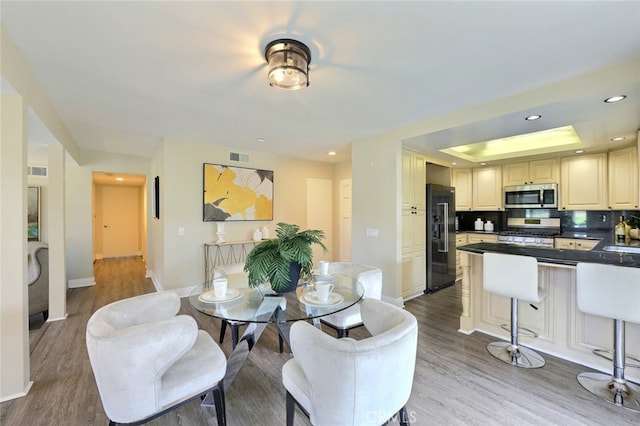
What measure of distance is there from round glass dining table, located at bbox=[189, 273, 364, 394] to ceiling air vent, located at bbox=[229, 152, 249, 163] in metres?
3.02

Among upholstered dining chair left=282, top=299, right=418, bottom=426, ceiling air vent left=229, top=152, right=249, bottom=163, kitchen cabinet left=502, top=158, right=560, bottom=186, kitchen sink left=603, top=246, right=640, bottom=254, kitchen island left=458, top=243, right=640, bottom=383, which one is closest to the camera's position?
upholstered dining chair left=282, top=299, right=418, bottom=426

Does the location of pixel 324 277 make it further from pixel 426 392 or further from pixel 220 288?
pixel 426 392

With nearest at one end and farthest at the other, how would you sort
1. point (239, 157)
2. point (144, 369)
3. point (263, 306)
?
point (144, 369)
point (263, 306)
point (239, 157)

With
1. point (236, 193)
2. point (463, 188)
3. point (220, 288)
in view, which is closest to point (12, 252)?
point (220, 288)

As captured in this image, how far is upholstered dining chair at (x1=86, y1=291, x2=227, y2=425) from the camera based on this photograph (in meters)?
1.25

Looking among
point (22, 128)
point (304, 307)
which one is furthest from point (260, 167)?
point (304, 307)

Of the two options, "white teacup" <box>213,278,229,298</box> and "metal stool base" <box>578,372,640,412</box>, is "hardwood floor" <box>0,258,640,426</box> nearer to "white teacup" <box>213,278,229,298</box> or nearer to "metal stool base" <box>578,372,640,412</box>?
"metal stool base" <box>578,372,640,412</box>

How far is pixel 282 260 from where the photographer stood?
6.34 ft

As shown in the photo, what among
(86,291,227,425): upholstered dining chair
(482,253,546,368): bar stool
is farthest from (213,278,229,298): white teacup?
(482,253,546,368): bar stool

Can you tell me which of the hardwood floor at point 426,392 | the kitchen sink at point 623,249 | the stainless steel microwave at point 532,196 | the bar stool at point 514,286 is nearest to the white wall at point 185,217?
the hardwood floor at point 426,392

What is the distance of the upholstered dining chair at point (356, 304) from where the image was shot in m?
2.27

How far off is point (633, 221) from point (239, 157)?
6.41 metres

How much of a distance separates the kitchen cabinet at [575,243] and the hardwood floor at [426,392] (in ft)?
8.87

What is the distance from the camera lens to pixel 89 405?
1.89 meters
